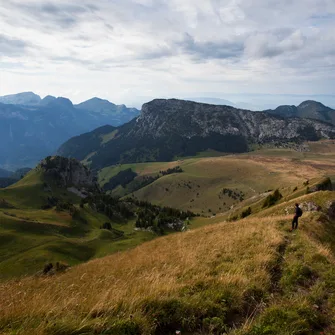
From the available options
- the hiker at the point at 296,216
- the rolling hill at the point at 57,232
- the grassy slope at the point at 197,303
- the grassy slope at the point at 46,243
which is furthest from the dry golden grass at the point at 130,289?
the grassy slope at the point at 46,243

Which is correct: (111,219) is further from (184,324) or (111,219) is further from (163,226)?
(184,324)

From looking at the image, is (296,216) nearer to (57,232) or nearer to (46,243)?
(46,243)

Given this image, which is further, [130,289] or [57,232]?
[57,232]

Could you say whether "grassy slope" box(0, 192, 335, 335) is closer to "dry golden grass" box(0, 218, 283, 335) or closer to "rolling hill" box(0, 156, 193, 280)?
"dry golden grass" box(0, 218, 283, 335)

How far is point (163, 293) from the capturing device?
9125 mm

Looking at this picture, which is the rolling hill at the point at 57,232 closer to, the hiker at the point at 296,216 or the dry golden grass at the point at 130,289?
the hiker at the point at 296,216

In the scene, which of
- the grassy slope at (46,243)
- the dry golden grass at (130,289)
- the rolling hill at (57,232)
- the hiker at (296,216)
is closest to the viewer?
the dry golden grass at (130,289)

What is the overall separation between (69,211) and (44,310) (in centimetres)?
13924

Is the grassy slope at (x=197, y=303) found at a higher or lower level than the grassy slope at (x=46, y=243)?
higher

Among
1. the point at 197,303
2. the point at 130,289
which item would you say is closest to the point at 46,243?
the point at 130,289

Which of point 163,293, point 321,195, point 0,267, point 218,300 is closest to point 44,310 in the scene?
point 163,293

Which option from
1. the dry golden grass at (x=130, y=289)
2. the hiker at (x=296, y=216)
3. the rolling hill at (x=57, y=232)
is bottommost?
the rolling hill at (x=57, y=232)

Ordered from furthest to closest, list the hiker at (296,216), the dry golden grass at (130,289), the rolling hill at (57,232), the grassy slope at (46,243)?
the rolling hill at (57,232)
the grassy slope at (46,243)
the hiker at (296,216)
the dry golden grass at (130,289)

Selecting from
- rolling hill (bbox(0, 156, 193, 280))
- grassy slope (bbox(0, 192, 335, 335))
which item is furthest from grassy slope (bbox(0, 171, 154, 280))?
grassy slope (bbox(0, 192, 335, 335))
